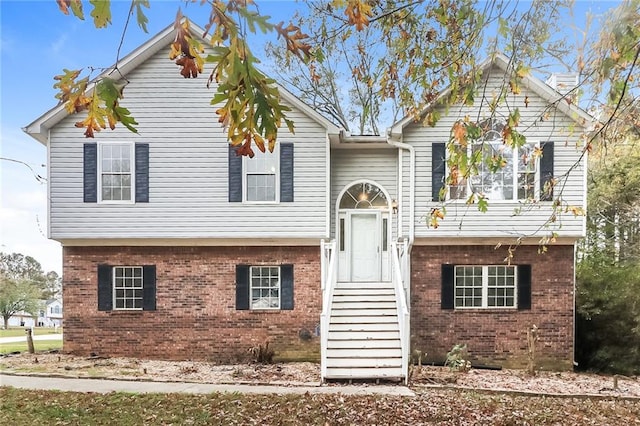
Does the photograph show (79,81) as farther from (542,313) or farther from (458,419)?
(542,313)

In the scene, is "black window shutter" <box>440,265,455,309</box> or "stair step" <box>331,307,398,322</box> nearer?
"stair step" <box>331,307,398,322</box>

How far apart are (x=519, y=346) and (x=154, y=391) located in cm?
838

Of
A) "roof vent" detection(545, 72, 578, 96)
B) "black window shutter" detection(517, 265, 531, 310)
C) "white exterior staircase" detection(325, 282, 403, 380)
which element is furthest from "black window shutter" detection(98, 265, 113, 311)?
"roof vent" detection(545, 72, 578, 96)

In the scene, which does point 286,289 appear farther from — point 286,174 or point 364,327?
point 286,174

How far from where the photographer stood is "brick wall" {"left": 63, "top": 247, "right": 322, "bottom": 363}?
10.9m

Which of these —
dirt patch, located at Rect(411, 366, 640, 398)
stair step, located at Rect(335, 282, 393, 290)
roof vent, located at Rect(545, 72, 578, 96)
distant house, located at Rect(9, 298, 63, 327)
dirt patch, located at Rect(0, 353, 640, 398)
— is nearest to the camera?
dirt patch, located at Rect(411, 366, 640, 398)

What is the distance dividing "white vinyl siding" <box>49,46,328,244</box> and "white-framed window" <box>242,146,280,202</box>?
0.79 feet

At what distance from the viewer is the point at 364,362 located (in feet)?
28.2

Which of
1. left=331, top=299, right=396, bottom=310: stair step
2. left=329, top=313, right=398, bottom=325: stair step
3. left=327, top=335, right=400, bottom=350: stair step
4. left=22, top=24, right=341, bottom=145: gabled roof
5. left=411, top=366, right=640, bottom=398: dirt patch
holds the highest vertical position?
left=22, top=24, right=341, bottom=145: gabled roof

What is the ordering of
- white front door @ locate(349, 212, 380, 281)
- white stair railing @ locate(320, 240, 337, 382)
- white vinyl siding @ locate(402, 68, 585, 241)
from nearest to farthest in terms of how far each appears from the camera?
white stair railing @ locate(320, 240, 337, 382) < white vinyl siding @ locate(402, 68, 585, 241) < white front door @ locate(349, 212, 380, 281)

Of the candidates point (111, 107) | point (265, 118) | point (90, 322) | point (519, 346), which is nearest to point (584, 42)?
point (265, 118)

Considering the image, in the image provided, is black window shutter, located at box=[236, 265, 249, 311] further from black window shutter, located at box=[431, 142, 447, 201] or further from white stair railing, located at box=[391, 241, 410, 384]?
black window shutter, located at box=[431, 142, 447, 201]

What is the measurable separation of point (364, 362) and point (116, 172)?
7146mm

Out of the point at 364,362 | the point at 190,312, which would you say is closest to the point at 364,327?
the point at 364,362
